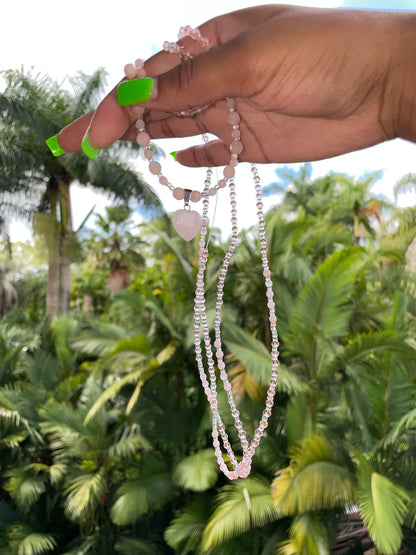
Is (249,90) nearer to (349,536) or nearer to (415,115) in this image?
(415,115)

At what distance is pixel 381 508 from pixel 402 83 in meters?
3.45

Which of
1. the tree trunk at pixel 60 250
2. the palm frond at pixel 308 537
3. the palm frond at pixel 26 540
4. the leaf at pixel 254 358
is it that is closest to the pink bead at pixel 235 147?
the leaf at pixel 254 358

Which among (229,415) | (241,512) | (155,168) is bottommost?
(241,512)

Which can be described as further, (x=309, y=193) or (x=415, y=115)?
(x=309, y=193)

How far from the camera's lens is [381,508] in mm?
3598

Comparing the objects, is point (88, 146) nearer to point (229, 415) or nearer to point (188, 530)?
point (229, 415)

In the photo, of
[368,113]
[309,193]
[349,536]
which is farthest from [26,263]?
[368,113]

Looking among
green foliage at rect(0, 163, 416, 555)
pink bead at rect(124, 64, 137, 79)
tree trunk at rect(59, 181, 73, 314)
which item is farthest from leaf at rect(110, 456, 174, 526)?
tree trunk at rect(59, 181, 73, 314)

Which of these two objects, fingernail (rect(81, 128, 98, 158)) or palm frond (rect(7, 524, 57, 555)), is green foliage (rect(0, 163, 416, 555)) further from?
fingernail (rect(81, 128, 98, 158))

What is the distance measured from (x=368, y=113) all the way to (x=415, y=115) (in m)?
0.10

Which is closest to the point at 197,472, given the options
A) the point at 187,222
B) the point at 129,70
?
the point at 187,222

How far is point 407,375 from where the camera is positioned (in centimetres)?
462

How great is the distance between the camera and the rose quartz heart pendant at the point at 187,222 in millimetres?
979

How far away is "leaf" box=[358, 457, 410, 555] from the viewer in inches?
136
